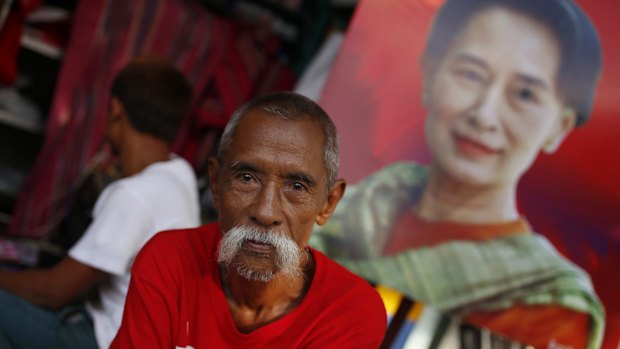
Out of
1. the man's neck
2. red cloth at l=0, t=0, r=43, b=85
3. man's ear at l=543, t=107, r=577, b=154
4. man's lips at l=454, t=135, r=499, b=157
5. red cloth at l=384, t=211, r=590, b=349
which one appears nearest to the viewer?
the man's neck

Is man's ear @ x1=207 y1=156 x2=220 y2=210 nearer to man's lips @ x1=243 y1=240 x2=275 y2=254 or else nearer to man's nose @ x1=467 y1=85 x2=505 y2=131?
man's lips @ x1=243 y1=240 x2=275 y2=254

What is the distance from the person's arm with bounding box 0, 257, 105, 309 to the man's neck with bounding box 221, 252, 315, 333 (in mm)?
565

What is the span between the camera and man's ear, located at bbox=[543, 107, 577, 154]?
7.32 feet

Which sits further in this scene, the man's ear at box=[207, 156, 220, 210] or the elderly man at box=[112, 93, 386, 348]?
the man's ear at box=[207, 156, 220, 210]

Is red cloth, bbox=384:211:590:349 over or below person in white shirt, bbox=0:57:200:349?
over

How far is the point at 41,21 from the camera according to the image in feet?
10.7

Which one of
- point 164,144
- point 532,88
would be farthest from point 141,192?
point 532,88

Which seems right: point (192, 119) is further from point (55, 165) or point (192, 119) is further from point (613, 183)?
point (613, 183)

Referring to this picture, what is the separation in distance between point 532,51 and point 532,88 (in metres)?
0.13

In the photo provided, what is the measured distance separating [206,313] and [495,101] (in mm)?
1362

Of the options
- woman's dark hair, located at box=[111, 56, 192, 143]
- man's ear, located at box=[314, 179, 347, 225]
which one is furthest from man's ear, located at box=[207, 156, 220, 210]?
woman's dark hair, located at box=[111, 56, 192, 143]

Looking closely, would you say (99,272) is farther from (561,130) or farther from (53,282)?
(561,130)

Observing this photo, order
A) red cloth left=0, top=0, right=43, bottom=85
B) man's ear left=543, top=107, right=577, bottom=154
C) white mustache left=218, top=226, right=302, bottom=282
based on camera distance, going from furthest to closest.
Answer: red cloth left=0, top=0, right=43, bottom=85 < man's ear left=543, top=107, right=577, bottom=154 < white mustache left=218, top=226, right=302, bottom=282

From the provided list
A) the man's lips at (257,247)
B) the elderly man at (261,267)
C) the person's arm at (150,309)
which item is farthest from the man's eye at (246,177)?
the person's arm at (150,309)
